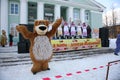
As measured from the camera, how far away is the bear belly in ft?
21.8

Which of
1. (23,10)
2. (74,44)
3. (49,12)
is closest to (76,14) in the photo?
(49,12)

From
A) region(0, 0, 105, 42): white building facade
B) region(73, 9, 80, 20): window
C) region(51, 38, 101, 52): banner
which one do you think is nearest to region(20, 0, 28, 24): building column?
region(0, 0, 105, 42): white building facade

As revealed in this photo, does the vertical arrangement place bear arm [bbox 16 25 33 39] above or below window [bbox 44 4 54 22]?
below

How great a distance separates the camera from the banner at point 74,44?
35.8ft

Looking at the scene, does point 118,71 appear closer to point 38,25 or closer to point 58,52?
point 38,25

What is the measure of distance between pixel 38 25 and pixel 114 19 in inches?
1722

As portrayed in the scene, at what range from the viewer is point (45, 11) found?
25.6 meters

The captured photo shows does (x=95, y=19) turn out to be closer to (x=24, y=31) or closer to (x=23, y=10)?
(x=23, y=10)

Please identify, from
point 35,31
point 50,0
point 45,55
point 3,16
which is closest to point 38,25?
point 35,31

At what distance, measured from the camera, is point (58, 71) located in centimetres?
718

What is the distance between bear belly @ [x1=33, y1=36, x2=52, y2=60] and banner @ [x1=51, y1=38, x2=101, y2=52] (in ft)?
12.8

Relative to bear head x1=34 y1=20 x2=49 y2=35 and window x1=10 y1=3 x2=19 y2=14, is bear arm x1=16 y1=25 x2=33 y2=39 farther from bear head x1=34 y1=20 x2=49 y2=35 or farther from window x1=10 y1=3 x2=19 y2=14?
window x1=10 y1=3 x2=19 y2=14

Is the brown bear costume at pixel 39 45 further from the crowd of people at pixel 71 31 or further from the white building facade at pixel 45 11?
the white building facade at pixel 45 11

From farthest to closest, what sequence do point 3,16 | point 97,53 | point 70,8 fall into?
point 70,8 → point 3,16 → point 97,53
